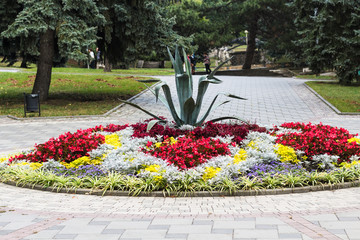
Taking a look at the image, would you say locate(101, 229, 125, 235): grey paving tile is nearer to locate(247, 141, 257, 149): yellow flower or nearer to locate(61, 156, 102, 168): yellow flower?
locate(61, 156, 102, 168): yellow flower

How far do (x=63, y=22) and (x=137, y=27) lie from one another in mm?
3103

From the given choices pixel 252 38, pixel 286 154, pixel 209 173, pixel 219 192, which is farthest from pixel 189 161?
pixel 252 38

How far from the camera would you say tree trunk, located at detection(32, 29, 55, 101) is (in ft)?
58.7

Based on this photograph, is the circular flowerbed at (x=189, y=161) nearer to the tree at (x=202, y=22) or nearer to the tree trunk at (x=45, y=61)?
the tree trunk at (x=45, y=61)

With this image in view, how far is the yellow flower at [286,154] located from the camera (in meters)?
8.16

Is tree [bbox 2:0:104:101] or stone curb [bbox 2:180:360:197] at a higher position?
tree [bbox 2:0:104:101]

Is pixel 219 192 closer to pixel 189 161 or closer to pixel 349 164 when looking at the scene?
pixel 189 161

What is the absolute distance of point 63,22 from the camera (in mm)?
16359

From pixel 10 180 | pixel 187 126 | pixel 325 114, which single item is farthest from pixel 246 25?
pixel 10 180

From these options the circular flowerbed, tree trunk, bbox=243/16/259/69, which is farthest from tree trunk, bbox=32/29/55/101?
tree trunk, bbox=243/16/259/69

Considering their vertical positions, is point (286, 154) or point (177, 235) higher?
point (286, 154)

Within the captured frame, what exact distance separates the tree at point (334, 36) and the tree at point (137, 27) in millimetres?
9691

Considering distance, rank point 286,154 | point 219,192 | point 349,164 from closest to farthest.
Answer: point 219,192 < point 349,164 < point 286,154

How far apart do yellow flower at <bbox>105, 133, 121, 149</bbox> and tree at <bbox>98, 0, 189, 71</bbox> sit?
912cm
